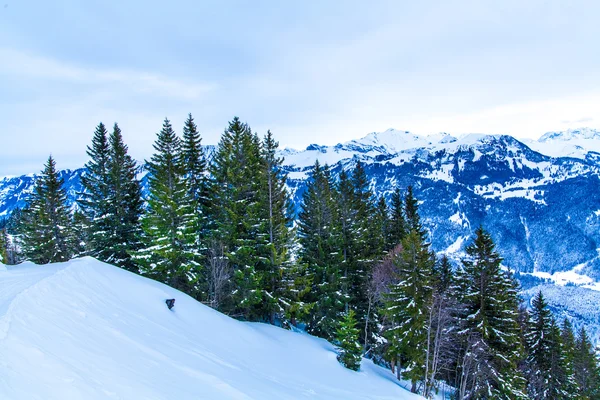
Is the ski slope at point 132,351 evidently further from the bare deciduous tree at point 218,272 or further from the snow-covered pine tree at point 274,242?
the snow-covered pine tree at point 274,242

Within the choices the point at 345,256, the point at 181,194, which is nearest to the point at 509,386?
the point at 345,256

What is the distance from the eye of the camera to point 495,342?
2502cm

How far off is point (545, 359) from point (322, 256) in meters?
24.8

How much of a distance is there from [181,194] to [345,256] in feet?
51.2

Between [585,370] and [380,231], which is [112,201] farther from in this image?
[585,370]

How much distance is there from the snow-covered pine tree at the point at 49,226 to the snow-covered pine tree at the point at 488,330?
35743mm

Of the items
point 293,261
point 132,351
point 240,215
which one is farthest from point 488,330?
point 132,351

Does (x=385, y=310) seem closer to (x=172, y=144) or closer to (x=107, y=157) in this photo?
(x=172, y=144)

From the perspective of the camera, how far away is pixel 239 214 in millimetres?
25828

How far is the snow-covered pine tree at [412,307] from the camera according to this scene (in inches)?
909

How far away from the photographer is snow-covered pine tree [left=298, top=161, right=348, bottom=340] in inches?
1144

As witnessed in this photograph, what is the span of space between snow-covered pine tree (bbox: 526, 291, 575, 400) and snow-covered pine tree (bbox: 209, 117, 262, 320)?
90.6ft

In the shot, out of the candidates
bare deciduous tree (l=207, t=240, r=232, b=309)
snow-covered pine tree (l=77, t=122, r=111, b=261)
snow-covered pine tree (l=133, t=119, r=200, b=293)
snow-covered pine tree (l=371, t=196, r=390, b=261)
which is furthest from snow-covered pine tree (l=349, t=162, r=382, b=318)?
snow-covered pine tree (l=77, t=122, r=111, b=261)

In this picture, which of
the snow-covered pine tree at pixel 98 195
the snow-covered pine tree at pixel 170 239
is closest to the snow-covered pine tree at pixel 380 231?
the snow-covered pine tree at pixel 170 239
